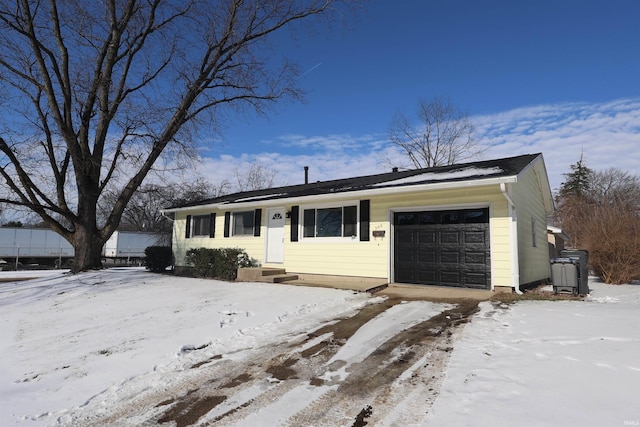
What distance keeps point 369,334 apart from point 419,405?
6.67 feet

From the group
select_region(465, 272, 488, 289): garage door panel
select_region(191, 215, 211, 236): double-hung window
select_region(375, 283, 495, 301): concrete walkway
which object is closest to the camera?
select_region(375, 283, 495, 301): concrete walkway

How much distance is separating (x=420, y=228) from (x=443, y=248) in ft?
2.55

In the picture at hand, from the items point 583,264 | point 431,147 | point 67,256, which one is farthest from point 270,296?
point 67,256

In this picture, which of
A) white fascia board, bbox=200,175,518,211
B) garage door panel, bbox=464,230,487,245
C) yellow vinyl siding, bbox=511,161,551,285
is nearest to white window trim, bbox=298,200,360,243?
white fascia board, bbox=200,175,518,211

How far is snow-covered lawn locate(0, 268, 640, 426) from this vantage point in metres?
2.68

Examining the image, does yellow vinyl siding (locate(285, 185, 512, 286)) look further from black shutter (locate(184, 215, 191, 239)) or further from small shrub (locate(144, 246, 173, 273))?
small shrub (locate(144, 246, 173, 273))

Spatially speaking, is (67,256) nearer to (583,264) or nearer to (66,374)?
(66,374)

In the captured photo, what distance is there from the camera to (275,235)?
39.2 feet

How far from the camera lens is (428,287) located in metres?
8.66

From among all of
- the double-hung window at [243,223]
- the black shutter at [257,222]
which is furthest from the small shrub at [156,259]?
the black shutter at [257,222]

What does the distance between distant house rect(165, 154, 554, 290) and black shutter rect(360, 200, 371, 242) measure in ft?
0.09

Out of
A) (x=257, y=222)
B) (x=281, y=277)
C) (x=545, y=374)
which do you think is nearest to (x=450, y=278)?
(x=281, y=277)

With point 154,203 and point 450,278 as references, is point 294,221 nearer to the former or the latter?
point 450,278

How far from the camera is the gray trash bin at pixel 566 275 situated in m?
7.69
